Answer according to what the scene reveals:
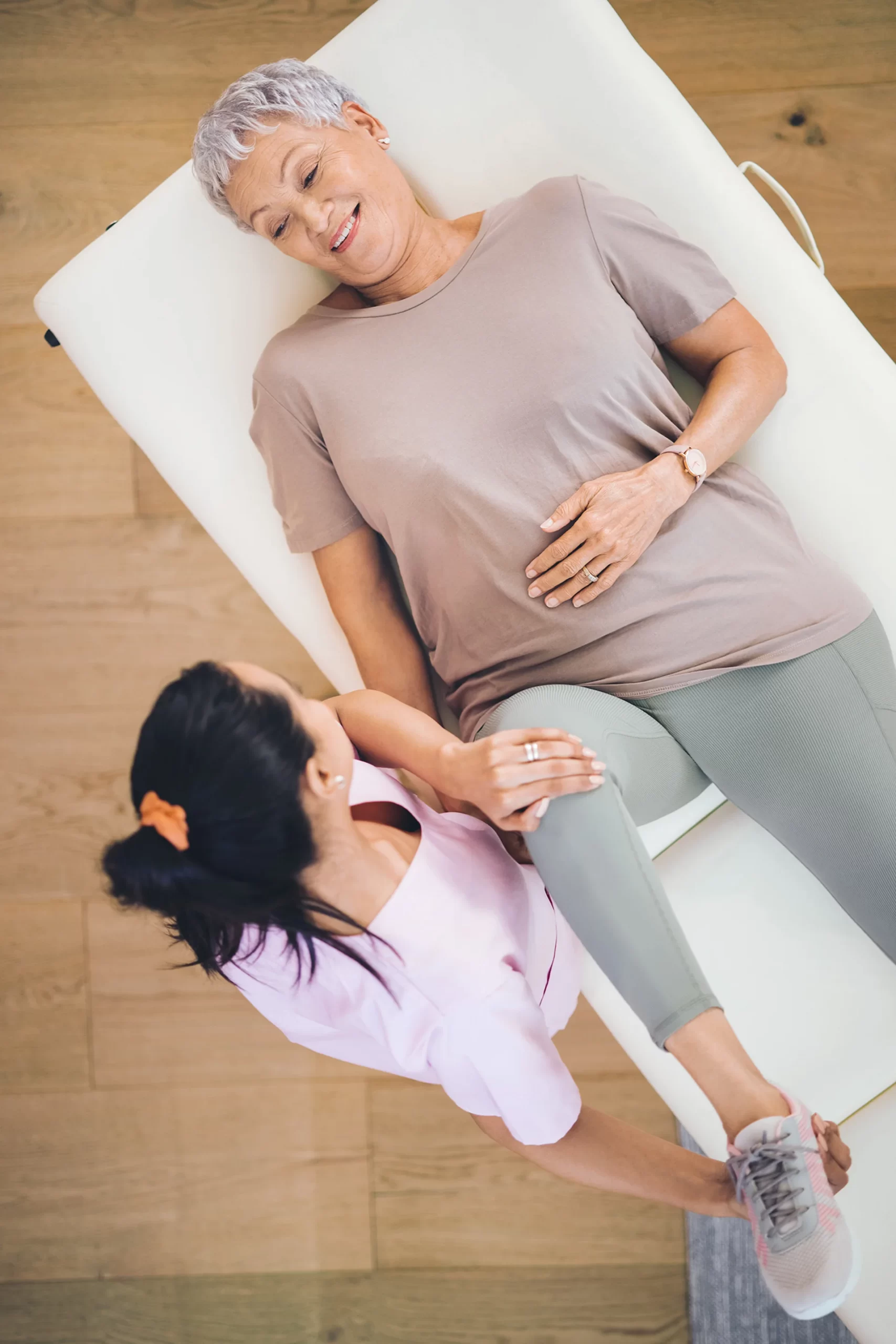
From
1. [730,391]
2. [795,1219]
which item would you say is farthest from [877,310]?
[795,1219]

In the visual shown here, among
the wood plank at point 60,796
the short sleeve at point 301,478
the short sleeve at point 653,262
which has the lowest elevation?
the wood plank at point 60,796

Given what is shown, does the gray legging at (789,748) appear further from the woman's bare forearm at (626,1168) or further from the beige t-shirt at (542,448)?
the woman's bare forearm at (626,1168)

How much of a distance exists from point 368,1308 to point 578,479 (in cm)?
142

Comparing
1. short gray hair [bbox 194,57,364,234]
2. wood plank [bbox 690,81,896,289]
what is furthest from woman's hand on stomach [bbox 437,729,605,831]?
wood plank [bbox 690,81,896,289]

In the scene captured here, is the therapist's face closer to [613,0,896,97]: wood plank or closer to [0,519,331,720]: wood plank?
[0,519,331,720]: wood plank

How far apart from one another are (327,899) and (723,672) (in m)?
0.53

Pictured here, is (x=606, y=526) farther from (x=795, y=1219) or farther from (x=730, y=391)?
(x=795, y=1219)

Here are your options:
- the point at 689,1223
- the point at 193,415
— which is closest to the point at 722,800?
the point at 689,1223

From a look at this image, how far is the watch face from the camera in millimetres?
1070

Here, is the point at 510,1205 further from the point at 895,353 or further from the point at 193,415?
the point at 895,353

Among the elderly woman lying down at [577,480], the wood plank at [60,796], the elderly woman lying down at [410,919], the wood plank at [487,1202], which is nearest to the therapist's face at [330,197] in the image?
the elderly woman lying down at [577,480]

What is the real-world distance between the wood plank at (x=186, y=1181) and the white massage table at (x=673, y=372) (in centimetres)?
70

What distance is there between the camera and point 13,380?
1682mm

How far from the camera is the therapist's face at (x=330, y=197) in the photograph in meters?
1.06
